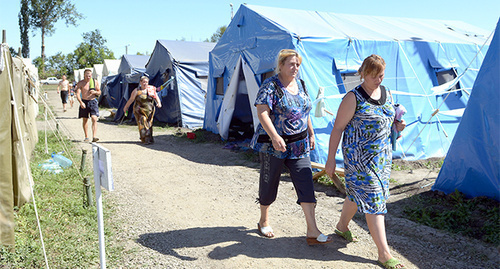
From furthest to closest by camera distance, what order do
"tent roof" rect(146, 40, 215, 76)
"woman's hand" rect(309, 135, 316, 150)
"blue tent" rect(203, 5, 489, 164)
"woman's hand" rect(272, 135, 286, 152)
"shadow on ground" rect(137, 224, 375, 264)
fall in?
"tent roof" rect(146, 40, 215, 76) → "blue tent" rect(203, 5, 489, 164) → "woman's hand" rect(309, 135, 316, 150) → "shadow on ground" rect(137, 224, 375, 264) → "woman's hand" rect(272, 135, 286, 152)

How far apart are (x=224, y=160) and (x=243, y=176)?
1413 mm

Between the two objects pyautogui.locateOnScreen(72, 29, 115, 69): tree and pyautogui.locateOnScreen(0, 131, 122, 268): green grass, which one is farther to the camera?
pyautogui.locateOnScreen(72, 29, 115, 69): tree

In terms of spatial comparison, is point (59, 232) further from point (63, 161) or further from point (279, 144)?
point (63, 161)

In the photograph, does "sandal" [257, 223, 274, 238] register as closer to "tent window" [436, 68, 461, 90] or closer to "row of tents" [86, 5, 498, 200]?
"row of tents" [86, 5, 498, 200]

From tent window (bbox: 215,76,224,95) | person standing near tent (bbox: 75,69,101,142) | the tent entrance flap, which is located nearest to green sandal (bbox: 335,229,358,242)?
the tent entrance flap

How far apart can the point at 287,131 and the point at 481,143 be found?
278 cm

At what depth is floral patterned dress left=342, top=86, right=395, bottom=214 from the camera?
3.17 m

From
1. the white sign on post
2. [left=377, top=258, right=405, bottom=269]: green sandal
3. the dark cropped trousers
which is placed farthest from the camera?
the dark cropped trousers

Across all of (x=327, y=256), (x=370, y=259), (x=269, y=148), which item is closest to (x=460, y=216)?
(x=370, y=259)

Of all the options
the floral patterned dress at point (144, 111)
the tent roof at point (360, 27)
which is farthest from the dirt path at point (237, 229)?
the tent roof at point (360, 27)

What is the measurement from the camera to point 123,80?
56.5 ft

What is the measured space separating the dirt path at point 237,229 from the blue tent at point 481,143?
708 mm

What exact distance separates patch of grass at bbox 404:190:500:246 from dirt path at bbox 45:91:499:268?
22cm

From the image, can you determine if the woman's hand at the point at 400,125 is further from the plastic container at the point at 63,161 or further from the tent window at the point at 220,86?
the tent window at the point at 220,86
